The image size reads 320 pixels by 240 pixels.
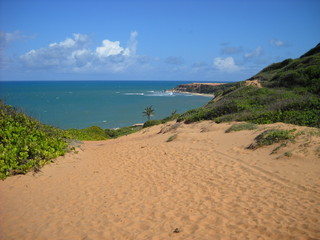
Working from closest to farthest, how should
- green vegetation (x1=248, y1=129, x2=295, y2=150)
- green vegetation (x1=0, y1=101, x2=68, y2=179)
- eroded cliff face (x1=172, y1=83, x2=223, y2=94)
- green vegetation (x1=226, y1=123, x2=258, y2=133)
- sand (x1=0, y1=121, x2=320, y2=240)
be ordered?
sand (x1=0, y1=121, x2=320, y2=240) < green vegetation (x1=0, y1=101, x2=68, y2=179) < green vegetation (x1=248, y1=129, x2=295, y2=150) < green vegetation (x1=226, y1=123, x2=258, y2=133) < eroded cliff face (x1=172, y1=83, x2=223, y2=94)

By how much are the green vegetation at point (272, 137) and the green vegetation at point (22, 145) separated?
8653 millimetres

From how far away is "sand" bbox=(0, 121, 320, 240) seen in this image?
536 cm

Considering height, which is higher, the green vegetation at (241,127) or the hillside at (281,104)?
the hillside at (281,104)

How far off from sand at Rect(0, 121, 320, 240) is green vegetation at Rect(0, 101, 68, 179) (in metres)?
0.44

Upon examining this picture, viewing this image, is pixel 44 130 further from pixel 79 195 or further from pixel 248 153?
pixel 248 153

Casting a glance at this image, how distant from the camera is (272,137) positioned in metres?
10.6

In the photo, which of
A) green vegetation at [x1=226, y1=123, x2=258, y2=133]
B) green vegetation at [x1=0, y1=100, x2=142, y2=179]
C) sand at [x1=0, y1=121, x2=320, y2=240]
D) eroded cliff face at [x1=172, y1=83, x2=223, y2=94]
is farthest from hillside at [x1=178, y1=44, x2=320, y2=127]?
eroded cliff face at [x1=172, y1=83, x2=223, y2=94]

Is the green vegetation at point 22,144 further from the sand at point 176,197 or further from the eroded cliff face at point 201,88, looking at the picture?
the eroded cliff face at point 201,88

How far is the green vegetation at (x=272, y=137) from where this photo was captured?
10281 millimetres

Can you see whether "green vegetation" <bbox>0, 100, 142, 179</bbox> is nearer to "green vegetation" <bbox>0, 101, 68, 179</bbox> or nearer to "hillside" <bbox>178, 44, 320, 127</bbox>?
"green vegetation" <bbox>0, 101, 68, 179</bbox>

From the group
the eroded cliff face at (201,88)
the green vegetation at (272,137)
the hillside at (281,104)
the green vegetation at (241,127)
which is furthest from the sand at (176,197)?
the eroded cliff face at (201,88)

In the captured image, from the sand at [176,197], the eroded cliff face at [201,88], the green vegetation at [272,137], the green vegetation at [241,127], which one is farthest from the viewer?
the eroded cliff face at [201,88]

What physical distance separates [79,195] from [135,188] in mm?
1722

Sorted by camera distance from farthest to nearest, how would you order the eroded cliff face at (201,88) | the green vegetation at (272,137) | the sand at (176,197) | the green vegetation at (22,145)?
the eroded cliff face at (201,88) → the green vegetation at (272,137) → the green vegetation at (22,145) → the sand at (176,197)
